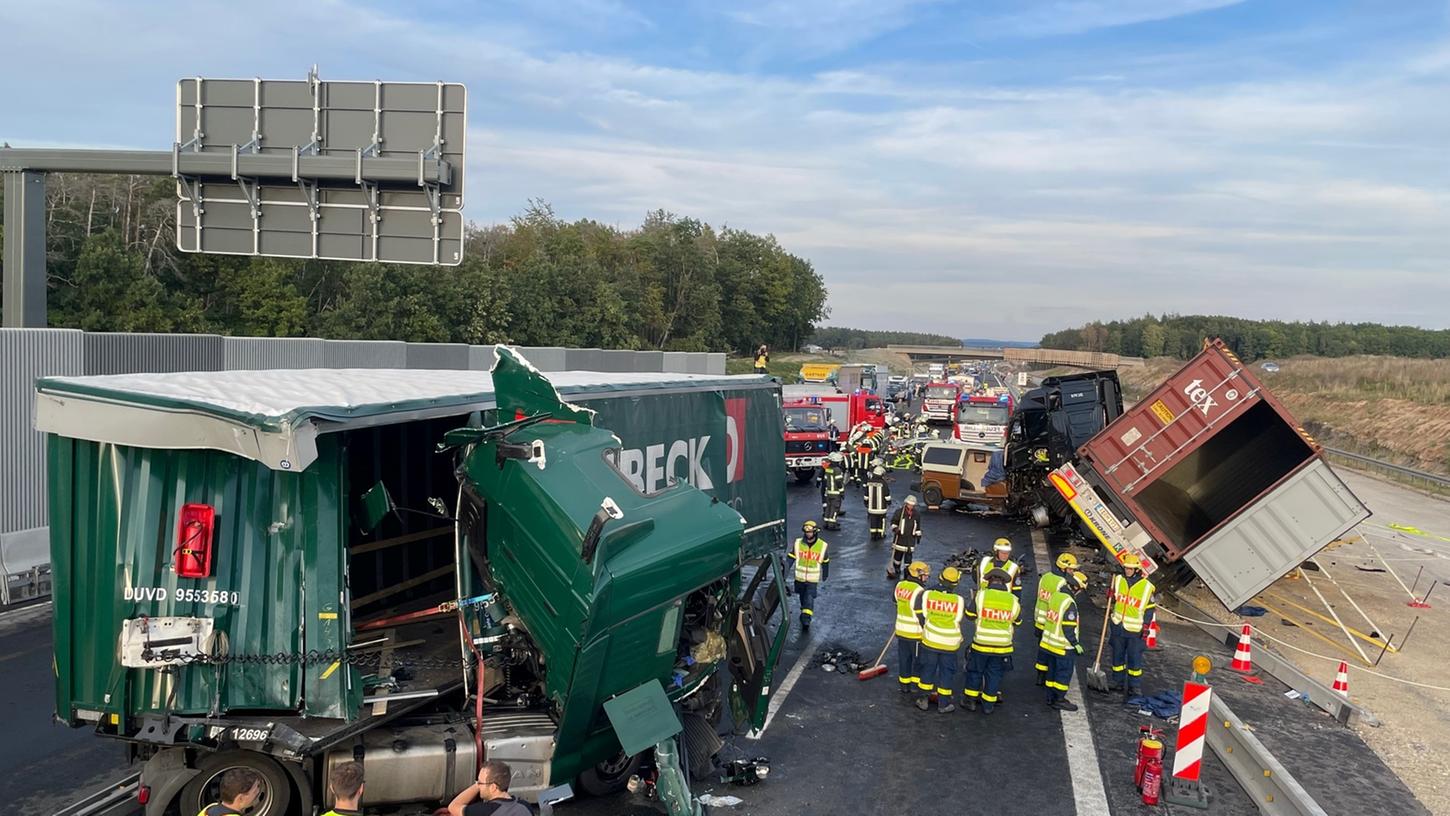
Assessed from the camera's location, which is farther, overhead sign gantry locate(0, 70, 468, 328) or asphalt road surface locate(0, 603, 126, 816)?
overhead sign gantry locate(0, 70, 468, 328)

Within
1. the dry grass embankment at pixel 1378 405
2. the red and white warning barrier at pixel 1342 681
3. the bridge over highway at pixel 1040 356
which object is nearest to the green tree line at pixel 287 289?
the red and white warning barrier at pixel 1342 681

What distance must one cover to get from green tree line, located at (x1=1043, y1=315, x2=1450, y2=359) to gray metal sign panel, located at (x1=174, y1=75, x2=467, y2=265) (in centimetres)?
9244

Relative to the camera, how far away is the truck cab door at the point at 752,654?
25.1ft

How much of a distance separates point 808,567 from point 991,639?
3057 mm

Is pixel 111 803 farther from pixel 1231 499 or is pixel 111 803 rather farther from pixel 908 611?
pixel 1231 499

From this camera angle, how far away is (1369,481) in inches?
1227

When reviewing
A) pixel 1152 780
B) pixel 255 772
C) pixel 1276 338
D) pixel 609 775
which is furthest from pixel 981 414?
pixel 1276 338

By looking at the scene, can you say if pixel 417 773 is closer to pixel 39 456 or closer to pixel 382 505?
pixel 382 505

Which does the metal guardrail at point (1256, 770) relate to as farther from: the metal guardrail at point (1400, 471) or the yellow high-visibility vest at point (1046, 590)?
the metal guardrail at point (1400, 471)

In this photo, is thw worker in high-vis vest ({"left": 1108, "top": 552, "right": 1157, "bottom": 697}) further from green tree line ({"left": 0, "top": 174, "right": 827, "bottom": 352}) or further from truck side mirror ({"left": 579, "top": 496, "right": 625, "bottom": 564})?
green tree line ({"left": 0, "top": 174, "right": 827, "bottom": 352})

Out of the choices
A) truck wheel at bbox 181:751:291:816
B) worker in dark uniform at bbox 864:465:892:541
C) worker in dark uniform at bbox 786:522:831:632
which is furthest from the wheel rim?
worker in dark uniform at bbox 864:465:892:541

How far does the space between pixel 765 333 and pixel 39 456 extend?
68.1m

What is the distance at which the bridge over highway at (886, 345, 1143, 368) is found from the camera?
9900 centimetres

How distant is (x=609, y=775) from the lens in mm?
7133
